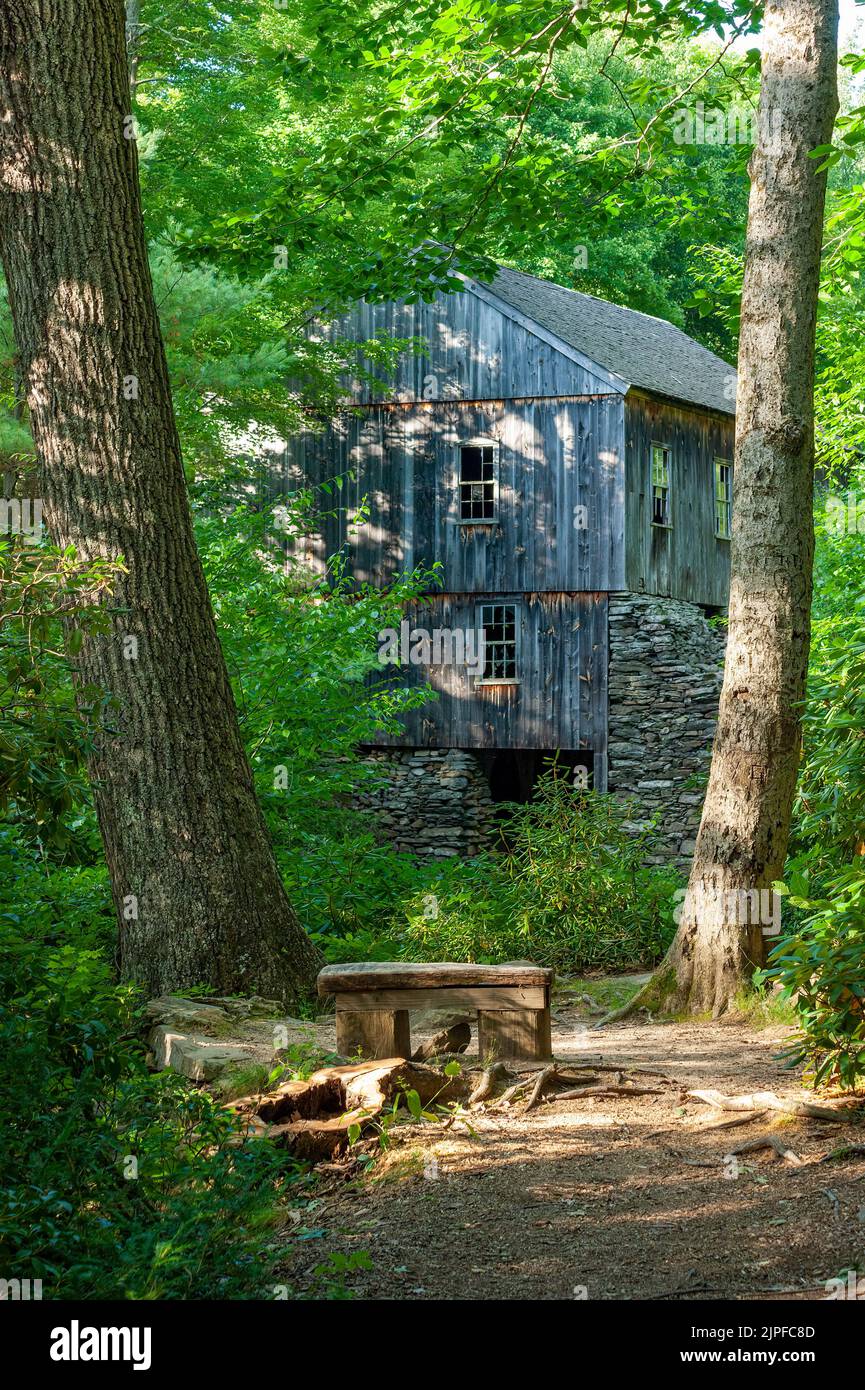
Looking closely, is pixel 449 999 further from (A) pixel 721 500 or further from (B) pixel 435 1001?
(A) pixel 721 500

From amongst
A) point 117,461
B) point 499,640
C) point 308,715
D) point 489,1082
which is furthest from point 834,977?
point 499,640

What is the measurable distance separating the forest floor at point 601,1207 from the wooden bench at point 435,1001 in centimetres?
63

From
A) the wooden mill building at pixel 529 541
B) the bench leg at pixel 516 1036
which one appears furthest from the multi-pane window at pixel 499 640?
the bench leg at pixel 516 1036

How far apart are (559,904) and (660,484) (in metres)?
14.1

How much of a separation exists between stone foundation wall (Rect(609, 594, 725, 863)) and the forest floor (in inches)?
650

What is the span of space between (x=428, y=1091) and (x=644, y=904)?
690cm

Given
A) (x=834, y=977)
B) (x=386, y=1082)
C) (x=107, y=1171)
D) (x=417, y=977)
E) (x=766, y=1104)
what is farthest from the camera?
(x=417, y=977)

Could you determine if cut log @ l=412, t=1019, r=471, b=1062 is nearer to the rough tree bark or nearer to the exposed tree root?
the exposed tree root

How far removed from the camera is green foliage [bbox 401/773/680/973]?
1157 centimetres

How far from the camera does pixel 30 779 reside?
175 inches

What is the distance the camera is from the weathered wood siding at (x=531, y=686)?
23.5 m

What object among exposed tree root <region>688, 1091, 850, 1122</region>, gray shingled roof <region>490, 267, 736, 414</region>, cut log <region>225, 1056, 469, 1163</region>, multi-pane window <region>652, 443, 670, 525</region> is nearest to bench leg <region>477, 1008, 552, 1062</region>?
cut log <region>225, 1056, 469, 1163</region>

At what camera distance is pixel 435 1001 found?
644 cm

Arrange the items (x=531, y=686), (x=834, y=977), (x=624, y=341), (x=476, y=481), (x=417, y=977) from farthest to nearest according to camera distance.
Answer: (x=624, y=341), (x=476, y=481), (x=531, y=686), (x=417, y=977), (x=834, y=977)
